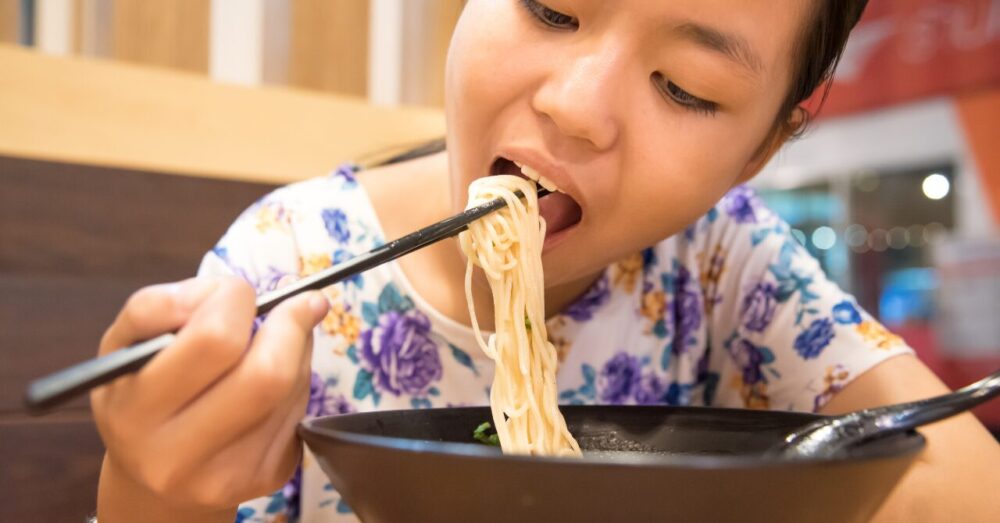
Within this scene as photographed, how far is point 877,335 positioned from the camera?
1133mm

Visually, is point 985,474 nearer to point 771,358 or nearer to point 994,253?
point 771,358

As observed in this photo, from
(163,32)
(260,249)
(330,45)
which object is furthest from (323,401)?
(330,45)

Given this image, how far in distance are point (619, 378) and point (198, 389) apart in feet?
2.49

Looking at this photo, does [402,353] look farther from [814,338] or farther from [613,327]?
[814,338]

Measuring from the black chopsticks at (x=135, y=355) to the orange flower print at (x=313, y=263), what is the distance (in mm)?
423

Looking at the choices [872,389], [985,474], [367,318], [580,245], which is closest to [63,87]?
[367,318]

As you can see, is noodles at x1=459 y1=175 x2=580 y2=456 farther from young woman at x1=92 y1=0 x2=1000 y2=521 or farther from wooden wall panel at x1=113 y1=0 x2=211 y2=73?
wooden wall panel at x1=113 y1=0 x2=211 y2=73

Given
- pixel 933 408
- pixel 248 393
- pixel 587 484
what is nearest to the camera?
pixel 587 484

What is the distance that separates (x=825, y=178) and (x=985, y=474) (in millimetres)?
6395

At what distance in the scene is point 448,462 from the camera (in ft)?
1.55

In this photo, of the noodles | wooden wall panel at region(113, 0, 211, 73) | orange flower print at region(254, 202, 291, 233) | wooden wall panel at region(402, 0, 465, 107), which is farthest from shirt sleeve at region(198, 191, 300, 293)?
wooden wall panel at region(402, 0, 465, 107)

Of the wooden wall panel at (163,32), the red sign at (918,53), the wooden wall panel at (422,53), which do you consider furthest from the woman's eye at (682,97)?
the red sign at (918,53)

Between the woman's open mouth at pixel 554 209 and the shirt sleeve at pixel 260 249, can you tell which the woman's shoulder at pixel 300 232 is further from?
the woman's open mouth at pixel 554 209

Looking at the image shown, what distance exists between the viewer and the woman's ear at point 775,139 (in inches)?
39.9
